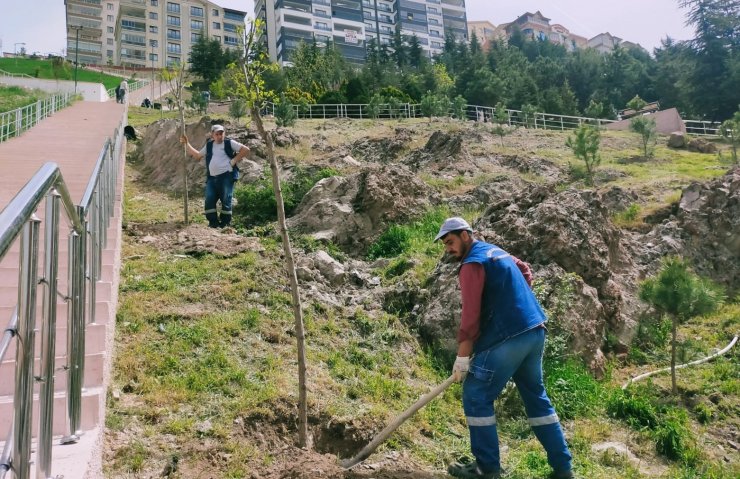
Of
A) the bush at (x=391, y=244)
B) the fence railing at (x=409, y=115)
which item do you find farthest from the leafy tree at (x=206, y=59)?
the bush at (x=391, y=244)

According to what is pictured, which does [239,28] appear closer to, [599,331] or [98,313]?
[98,313]

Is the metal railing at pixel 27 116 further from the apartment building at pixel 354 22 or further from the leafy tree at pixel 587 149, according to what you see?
the apartment building at pixel 354 22

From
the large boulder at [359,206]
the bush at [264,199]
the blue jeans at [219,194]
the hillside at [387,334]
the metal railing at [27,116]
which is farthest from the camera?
the metal railing at [27,116]

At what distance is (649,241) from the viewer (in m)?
8.98

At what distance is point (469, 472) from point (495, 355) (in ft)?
2.64

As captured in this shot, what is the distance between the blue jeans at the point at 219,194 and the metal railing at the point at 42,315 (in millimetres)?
4847

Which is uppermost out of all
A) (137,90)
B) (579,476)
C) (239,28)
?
(137,90)

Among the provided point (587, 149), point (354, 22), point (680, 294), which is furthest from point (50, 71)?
point (680, 294)

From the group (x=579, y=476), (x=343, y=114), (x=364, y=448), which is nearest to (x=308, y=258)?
(x=364, y=448)

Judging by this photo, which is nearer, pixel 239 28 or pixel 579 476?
pixel 579 476

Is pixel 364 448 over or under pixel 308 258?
under

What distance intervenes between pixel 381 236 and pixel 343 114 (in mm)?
25913

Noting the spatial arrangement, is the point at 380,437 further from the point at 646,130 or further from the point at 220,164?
the point at 646,130

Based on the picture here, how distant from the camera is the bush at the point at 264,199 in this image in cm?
940
